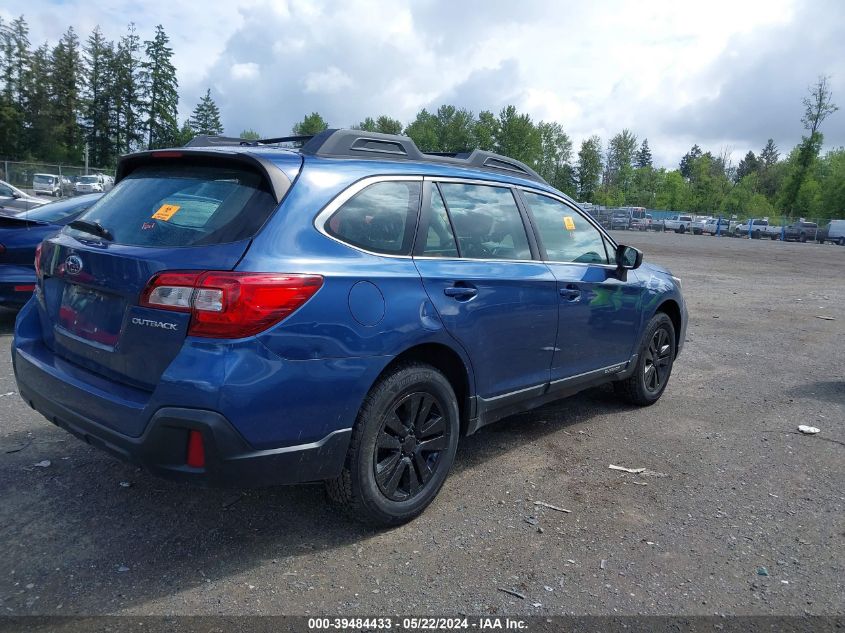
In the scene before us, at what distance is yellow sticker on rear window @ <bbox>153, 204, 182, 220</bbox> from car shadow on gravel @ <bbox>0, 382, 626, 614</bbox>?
58.2 inches

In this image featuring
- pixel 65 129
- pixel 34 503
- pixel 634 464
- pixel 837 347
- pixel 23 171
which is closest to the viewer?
pixel 34 503

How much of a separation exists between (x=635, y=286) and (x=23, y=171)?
40.0m

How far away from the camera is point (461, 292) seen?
136 inches

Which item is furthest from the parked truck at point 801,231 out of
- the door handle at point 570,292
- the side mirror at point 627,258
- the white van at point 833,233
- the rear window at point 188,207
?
the rear window at point 188,207

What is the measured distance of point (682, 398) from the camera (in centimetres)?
591

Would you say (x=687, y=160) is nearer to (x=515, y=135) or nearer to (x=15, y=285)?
(x=515, y=135)

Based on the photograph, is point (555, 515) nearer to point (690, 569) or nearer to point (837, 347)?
point (690, 569)

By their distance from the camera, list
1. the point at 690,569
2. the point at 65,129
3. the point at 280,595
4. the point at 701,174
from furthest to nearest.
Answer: the point at 701,174
the point at 65,129
the point at 690,569
the point at 280,595

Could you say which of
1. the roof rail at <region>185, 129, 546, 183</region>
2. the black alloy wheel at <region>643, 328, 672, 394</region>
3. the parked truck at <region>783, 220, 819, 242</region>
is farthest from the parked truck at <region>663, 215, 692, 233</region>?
the roof rail at <region>185, 129, 546, 183</region>

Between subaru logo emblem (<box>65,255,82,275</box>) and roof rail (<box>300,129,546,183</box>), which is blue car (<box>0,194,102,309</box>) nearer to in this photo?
subaru logo emblem (<box>65,255,82,275</box>)

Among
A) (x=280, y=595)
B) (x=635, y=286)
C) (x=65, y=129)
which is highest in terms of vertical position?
(x=65, y=129)

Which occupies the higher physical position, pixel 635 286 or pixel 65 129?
pixel 65 129

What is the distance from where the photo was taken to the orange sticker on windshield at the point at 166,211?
9.86 ft

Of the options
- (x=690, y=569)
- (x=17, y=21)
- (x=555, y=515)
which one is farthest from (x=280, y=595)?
(x=17, y=21)
